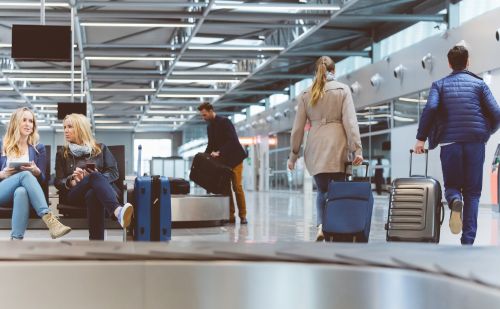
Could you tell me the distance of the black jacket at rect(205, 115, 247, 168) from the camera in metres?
10.2

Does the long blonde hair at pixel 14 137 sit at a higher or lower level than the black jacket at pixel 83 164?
higher

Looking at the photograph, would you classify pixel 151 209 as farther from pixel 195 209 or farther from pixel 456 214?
pixel 195 209

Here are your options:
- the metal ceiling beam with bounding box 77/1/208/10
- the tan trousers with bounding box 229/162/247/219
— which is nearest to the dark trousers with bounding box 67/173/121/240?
the tan trousers with bounding box 229/162/247/219

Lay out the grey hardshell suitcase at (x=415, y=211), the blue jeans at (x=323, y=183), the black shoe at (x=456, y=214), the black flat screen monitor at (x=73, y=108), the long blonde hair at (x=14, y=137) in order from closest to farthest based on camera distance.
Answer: the grey hardshell suitcase at (x=415, y=211), the black shoe at (x=456, y=214), the blue jeans at (x=323, y=183), the long blonde hair at (x=14, y=137), the black flat screen monitor at (x=73, y=108)

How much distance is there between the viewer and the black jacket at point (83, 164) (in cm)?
645

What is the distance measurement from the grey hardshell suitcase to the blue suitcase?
199 centimetres

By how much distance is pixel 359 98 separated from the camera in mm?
23547

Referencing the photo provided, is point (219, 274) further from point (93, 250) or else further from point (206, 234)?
point (206, 234)

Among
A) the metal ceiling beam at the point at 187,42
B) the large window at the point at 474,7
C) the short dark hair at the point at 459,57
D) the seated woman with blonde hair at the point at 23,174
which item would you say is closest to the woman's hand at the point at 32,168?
the seated woman with blonde hair at the point at 23,174

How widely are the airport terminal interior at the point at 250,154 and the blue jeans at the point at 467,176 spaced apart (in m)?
0.22

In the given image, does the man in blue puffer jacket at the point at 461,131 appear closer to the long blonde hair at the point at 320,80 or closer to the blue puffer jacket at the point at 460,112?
the blue puffer jacket at the point at 460,112

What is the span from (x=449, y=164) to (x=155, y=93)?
26434 millimetres

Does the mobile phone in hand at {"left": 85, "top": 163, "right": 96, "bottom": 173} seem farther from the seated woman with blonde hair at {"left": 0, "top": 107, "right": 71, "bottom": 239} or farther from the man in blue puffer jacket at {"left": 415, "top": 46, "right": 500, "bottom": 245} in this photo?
the man in blue puffer jacket at {"left": 415, "top": 46, "right": 500, "bottom": 245}

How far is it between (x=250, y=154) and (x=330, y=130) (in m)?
32.6
